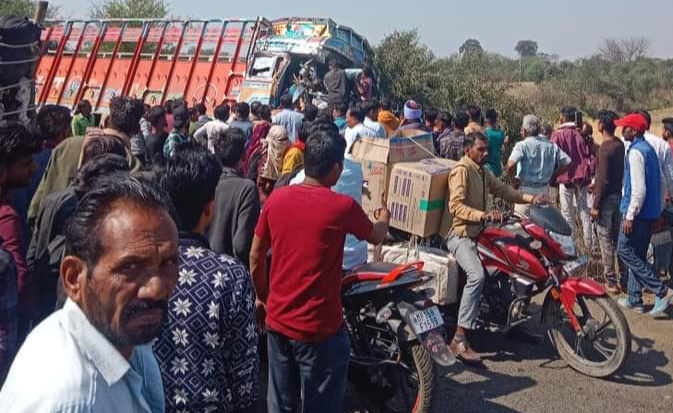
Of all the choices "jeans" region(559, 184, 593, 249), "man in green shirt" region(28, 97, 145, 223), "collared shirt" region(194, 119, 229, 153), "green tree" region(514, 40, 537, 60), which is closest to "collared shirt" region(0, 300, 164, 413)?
"man in green shirt" region(28, 97, 145, 223)

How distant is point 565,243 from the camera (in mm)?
5043

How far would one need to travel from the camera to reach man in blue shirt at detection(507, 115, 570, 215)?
7.14m

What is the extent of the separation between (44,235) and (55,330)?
2.17 meters

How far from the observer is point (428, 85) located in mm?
16828

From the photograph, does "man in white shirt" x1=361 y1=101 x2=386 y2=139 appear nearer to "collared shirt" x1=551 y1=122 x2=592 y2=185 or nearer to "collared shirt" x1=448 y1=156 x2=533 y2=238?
"collared shirt" x1=551 y1=122 x2=592 y2=185

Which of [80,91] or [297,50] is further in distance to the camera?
[80,91]

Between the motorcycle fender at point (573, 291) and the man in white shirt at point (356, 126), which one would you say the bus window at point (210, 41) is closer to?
the man in white shirt at point (356, 126)

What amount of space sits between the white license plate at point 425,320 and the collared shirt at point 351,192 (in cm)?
67

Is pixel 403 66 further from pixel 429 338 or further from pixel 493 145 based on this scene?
pixel 429 338

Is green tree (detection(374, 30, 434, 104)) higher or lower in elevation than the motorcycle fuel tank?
higher

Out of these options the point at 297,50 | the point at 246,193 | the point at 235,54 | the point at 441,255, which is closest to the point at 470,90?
the point at 297,50

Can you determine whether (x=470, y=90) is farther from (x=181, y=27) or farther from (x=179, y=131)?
(x=179, y=131)

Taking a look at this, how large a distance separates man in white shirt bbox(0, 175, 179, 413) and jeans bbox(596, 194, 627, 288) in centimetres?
613

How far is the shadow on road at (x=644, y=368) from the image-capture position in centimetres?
495
